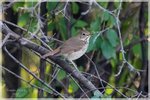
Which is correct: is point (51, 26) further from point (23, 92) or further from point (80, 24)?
point (23, 92)

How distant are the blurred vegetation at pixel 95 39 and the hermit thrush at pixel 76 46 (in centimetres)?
9

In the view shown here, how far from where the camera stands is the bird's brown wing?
13.8 ft

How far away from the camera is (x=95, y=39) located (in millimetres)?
4586

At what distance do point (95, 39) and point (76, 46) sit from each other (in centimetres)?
22

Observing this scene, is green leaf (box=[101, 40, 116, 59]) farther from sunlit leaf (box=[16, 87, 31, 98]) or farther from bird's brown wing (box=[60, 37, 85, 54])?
sunlit leaf (box=[16, 87, 31, 98])

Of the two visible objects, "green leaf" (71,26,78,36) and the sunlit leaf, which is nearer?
the sunlit leaf

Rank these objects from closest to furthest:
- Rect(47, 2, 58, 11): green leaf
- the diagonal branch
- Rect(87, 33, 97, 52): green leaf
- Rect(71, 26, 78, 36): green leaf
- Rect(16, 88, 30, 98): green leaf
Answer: the diagonal branch < Rect(16, 88, 30, 98): green leaf < Rect(47, 2, 58, 11): green leaf < Rect(87, 33, 97, 52): green leaf < Rect(71, 26, 78, 36): green leaf

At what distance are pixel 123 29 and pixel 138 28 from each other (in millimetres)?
168

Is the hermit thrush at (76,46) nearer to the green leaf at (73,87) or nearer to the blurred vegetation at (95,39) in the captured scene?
the blurred vegetation at (95,39)

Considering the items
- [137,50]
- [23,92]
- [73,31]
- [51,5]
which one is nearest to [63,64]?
[23,92]

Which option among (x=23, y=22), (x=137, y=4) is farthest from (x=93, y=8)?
(x=23, y=22)

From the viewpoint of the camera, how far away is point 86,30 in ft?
15.7

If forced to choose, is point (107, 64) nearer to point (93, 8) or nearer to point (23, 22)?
point (93, 8)

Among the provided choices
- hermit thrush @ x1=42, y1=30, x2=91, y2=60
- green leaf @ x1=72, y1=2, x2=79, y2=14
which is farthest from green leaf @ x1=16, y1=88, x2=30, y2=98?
green leaf @ x1=72, y1=2, x2=79, y2=14
